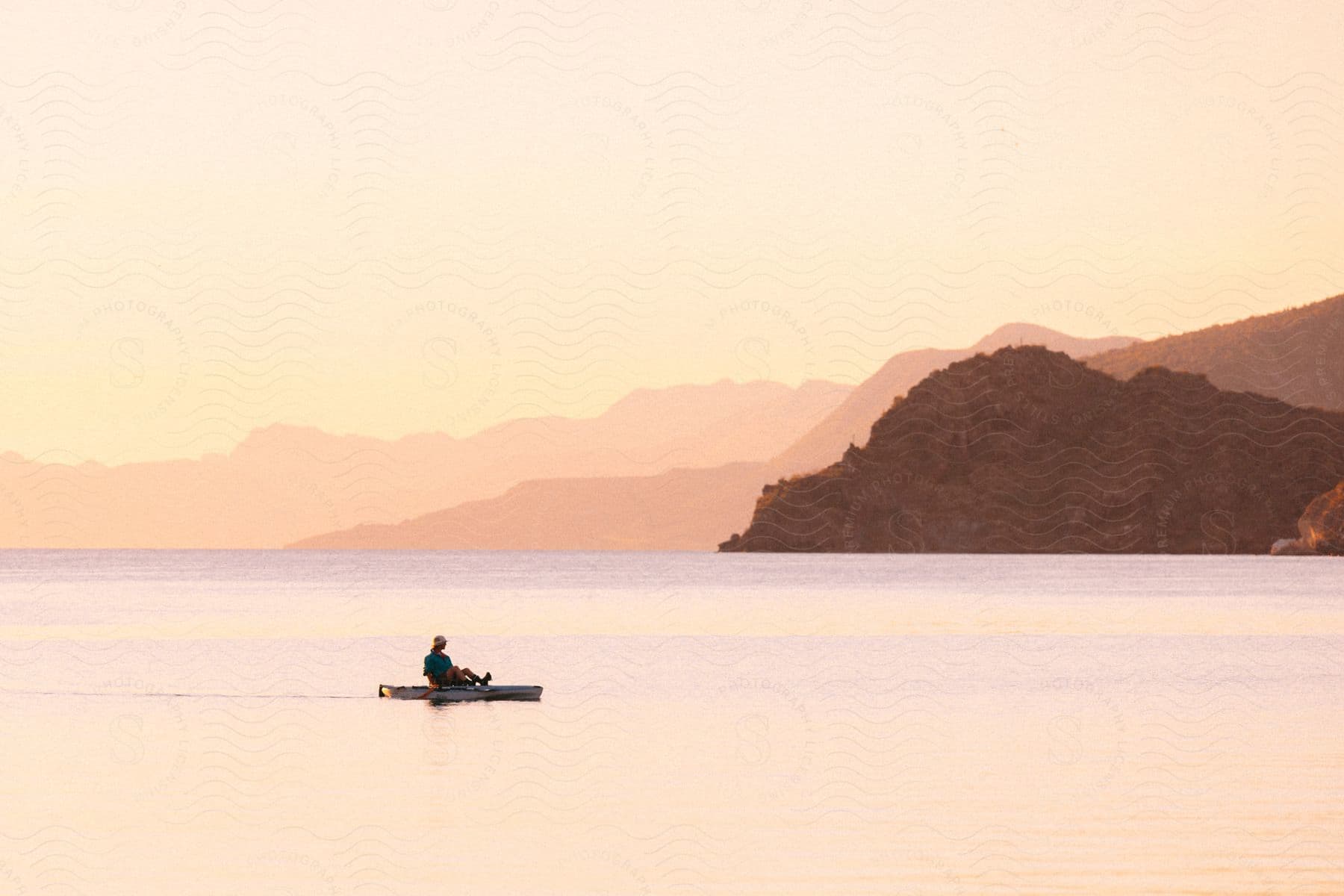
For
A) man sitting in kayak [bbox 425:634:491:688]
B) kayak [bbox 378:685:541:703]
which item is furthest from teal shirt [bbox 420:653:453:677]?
kayak [bbox 378:685:541:703]

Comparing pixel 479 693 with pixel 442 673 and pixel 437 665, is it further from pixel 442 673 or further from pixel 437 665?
pixel 437 665

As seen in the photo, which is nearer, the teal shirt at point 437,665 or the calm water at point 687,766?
the calm water at point 687,766

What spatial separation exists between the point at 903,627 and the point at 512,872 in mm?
59445

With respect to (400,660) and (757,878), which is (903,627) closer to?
(400,660)

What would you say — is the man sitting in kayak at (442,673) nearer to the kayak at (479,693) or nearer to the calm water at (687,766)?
the kayak at (479,693)

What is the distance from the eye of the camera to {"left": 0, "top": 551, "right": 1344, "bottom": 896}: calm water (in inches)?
831

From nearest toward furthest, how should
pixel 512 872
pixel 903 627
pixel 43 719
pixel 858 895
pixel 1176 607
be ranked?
1. pixel 858 895
2. pixel 512 872
3. pixel 43 719
4. pixel 903 627
5. pixel 1176 607

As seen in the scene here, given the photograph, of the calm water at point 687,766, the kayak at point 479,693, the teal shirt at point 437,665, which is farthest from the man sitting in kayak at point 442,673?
the calm water at point 687,766

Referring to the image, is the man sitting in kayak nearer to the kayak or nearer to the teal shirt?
the teal shirt

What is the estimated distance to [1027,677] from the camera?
49469 mm

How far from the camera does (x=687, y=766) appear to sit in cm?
2998

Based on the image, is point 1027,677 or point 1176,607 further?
point 1176,607

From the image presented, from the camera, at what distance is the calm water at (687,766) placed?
69.3 feet

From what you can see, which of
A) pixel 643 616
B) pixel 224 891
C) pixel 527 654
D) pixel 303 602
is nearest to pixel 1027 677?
pixel 527 654
